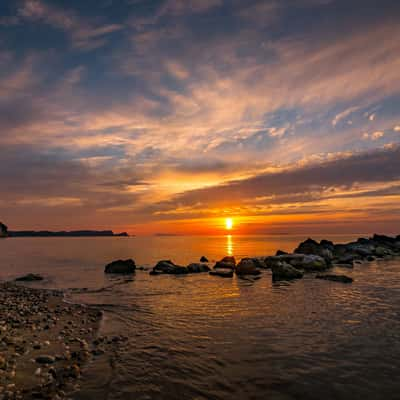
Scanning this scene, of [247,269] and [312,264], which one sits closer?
[247,269]

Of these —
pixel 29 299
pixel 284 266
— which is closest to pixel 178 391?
pixel 29 299

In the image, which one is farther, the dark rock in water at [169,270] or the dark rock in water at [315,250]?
the dark rock in water at [315,250]

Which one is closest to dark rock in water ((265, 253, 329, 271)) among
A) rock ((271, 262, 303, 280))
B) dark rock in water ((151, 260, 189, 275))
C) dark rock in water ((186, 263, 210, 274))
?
rock ((271, 262, 303, 280))

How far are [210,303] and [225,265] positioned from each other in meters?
19.7

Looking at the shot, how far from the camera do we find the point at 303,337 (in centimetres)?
1102

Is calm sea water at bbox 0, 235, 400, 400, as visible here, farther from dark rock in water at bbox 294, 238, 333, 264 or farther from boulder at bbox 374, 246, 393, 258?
boulder at bbox 374, 246, 393, 258

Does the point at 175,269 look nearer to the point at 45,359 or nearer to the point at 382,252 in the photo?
the point at 45,359

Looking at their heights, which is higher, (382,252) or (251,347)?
(251,347)

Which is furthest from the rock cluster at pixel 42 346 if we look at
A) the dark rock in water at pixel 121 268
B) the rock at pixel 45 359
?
the dark rock in water at pixel 121 268

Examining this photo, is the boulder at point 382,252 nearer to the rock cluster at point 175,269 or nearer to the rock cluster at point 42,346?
the rock cluster at point 175,269

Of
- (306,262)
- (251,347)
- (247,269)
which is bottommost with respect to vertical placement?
(247,269)

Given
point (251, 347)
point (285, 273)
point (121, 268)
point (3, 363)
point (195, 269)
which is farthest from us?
point (195, 269)

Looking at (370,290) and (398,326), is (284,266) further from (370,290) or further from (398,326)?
(398,326)

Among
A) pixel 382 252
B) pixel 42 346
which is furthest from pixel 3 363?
pixel 382 252
